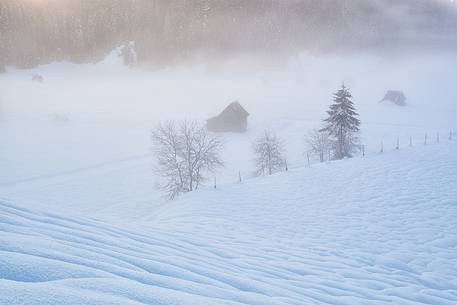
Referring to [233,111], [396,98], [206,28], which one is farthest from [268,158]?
[206,28]

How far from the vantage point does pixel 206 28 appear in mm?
111688

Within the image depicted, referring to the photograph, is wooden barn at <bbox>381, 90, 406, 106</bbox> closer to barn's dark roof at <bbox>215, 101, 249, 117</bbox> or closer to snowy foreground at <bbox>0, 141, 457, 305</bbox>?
barn's dark roof at <bbox>215, 101, 249, 117</bbox>

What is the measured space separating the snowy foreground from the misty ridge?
Result: 3939 inches

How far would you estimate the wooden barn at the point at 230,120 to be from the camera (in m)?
49.8

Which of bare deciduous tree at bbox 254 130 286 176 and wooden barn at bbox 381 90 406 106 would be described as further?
wooden barn at bbox 381 90 406 106

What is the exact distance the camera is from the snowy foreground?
250 centimetres

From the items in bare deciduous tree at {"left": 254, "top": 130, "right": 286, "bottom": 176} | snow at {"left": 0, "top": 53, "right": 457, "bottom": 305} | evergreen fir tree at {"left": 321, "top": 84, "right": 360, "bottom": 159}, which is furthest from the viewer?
bare deciduous tree at {"left": 254, "top": 130, "right": 286, "bottom": 176}

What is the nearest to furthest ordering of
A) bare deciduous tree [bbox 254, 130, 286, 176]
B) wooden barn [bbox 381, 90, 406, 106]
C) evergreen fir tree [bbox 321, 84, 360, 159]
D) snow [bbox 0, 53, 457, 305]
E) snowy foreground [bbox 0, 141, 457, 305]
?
snowy foreground [bbox 0, 141, 457, 305]
snow [bbox 0, 53, 457, 305]
evergreen fir tree [bbox 321, 84, 360, 159]
bare deciduous tree [bbox 254, 130, 286, 176]
wooden barn [bbox 381, 90, 406, 106]

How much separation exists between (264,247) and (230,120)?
4346 centimetres

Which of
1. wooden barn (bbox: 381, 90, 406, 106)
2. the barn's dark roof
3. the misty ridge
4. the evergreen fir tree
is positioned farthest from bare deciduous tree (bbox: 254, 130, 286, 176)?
the misty ridge

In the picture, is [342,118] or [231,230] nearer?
[231,230]

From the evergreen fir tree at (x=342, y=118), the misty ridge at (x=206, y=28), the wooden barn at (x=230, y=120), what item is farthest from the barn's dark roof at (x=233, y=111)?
the misty ridge at (x=206, y=28)

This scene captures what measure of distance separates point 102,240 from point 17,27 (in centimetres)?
12122

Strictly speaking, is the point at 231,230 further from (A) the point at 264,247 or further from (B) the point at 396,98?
(B) the point at 396,98
